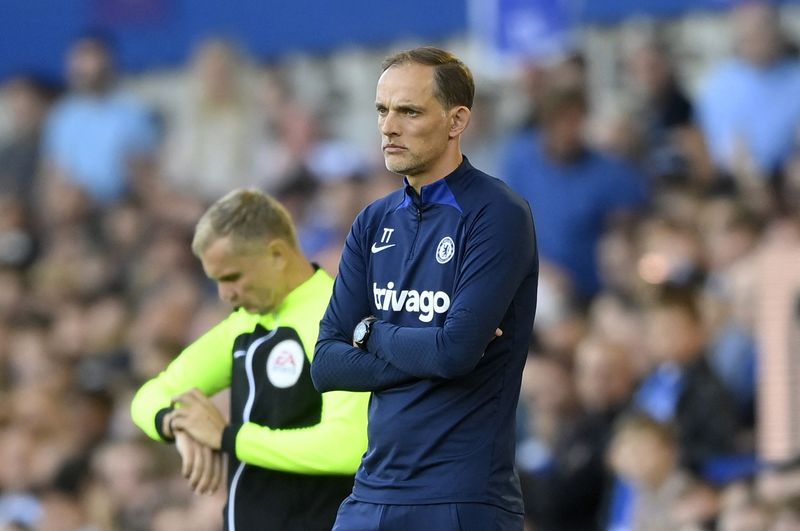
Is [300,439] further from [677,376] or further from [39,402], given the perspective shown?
[39,402]

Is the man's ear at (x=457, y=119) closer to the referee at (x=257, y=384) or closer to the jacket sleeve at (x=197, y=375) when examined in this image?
the referee at (x=257, y=384)

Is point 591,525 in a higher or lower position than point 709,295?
lower

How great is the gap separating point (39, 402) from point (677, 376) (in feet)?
15.2

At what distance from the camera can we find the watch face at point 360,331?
4422 millimetres

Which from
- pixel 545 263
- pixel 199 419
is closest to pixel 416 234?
pixel 199 419

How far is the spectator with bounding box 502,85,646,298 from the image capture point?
372 inches

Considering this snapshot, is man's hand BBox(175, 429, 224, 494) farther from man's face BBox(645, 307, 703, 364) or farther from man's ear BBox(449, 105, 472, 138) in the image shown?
man's face BBox(645, 307, 703, 364)

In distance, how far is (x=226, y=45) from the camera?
12203mm

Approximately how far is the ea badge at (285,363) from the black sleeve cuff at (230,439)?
0.18 m

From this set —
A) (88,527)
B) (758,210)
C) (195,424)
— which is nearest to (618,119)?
(758,210)

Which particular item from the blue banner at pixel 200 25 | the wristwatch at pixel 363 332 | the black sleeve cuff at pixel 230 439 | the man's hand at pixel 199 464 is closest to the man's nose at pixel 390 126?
the wristwatch at pixel 363 332

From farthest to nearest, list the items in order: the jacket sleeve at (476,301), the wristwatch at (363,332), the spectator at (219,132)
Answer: the spectator at (219,132), the wristwatch at (363,332), the jacket sleeve at (476,301)

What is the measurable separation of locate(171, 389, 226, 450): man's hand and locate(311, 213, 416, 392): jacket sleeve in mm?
635

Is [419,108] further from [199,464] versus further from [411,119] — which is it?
[199,464]
